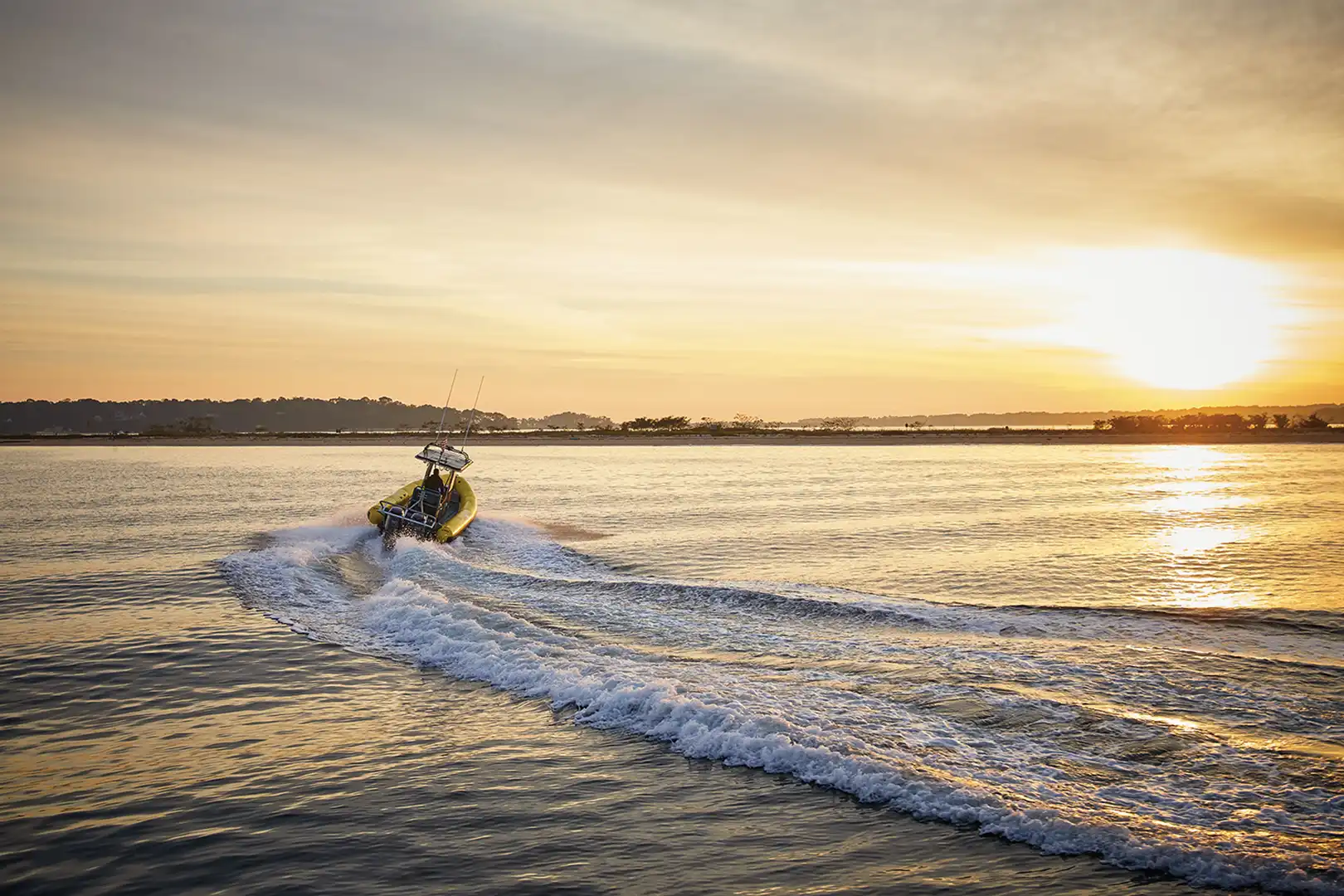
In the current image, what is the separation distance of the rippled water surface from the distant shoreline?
3468 inches

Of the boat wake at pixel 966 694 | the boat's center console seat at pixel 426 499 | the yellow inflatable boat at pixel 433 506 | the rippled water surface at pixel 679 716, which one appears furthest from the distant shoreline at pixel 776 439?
the boat wake at pixel 966 694

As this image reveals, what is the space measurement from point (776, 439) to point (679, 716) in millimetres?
99172

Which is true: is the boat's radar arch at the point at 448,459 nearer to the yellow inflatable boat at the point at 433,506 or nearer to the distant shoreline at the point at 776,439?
the yellow inflatable boat at the point at 433,506

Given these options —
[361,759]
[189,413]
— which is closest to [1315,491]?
[361,759]

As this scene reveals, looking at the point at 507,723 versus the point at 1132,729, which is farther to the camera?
the point at 507,723

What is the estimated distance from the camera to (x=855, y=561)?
65.8ft

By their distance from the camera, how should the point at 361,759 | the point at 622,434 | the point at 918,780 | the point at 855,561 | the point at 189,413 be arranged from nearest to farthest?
the point at 918,780, the point at 361,759, the point at 855,561, the point at 622,434, the point at 189,413

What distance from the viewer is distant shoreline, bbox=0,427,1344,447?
109 metres

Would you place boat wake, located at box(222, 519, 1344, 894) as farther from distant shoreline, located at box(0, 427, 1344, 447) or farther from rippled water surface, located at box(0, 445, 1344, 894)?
distant shoreline, located at box(0, 427, 1344, 447)

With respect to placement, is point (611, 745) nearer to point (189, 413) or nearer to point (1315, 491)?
point (1315, 491)

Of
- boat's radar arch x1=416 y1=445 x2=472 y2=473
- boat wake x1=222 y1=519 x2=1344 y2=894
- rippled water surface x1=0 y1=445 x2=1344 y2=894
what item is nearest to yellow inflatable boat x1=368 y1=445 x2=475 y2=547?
boat's radar arch x1=416 y1=445 x2=472 y2=473

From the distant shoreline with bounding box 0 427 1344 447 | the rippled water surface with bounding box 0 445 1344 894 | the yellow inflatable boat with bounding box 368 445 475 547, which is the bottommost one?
the rippled water surface with bounding box 0 445 1344 894

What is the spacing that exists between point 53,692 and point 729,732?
28.7ft

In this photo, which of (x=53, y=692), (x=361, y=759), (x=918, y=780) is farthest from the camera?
(x=53, y=692)
